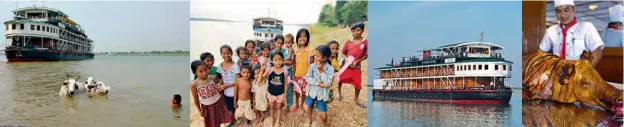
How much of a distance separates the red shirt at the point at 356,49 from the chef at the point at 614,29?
1.89 metres

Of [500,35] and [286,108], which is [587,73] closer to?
[500,35]

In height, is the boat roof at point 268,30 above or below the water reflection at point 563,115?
above

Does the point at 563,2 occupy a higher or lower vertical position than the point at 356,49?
higher

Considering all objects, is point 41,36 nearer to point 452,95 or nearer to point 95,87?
point 95,87

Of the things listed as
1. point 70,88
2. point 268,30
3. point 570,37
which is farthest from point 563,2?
point 70,88

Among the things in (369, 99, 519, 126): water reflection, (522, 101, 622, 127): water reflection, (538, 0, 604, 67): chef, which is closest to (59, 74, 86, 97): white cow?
(369, 99, 519, 126): water reflection

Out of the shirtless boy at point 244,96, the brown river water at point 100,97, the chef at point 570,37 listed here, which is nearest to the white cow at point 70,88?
the brown river water at point 100,97

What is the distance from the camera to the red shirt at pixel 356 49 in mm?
4386

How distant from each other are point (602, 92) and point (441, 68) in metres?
1.24

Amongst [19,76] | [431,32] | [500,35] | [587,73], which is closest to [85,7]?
[19,76]

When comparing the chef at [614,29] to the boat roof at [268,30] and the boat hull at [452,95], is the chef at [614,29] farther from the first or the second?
the boat roof at [268,30]

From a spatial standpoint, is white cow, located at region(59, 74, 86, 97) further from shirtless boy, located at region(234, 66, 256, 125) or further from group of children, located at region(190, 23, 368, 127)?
shirtless boy, located at region(234, 66, 256, 125)

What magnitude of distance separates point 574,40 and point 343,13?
6.26 ft

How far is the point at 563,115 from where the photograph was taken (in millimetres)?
3883
